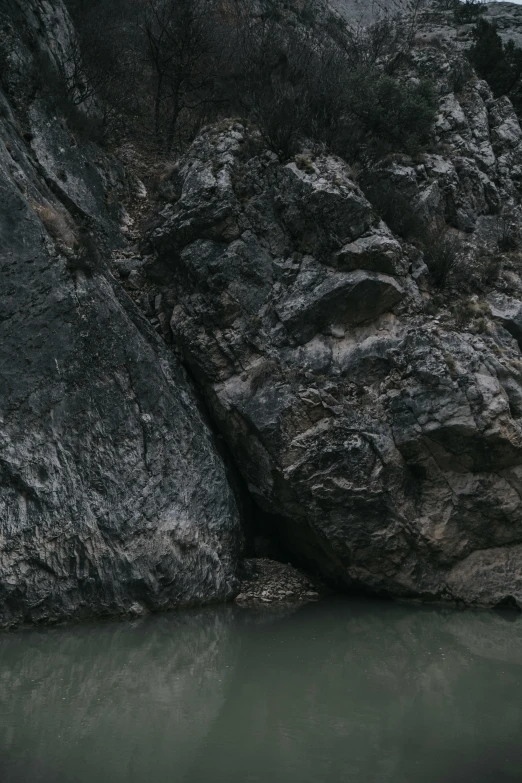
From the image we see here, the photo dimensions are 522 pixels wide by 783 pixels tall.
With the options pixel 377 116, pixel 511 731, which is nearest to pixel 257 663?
pixel 511 731

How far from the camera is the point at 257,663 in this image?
899 centimetres

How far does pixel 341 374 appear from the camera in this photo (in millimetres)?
13008

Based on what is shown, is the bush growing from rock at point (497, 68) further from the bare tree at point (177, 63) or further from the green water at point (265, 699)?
the green water at point (265, 699)

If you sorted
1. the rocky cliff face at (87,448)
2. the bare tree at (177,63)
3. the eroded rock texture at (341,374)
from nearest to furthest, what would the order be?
the rocky cliff face at (87,448), the eroded rock texture at (341,374), the bare tree at (177,63)

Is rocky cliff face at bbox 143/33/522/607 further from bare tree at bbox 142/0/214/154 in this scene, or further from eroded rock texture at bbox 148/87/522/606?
bare tree at bbox 142/0/214/154

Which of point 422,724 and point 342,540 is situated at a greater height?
point 342,540

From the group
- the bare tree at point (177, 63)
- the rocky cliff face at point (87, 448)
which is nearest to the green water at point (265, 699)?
the rocky cliff face at point (87, 448)

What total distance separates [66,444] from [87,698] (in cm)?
483

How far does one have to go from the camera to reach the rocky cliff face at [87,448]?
35.1 ft

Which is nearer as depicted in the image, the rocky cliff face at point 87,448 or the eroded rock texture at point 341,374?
the rocky cliff face at point 87,448

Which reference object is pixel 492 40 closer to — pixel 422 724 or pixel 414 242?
pixel 414 242

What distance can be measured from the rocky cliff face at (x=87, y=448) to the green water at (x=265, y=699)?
82cm

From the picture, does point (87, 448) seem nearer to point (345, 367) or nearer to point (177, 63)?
point (345, 367)

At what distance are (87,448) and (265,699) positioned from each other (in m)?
5.56
